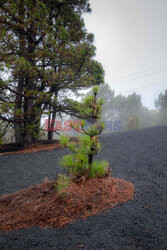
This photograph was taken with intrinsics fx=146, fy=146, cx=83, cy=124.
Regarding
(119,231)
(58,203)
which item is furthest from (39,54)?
(119,231)

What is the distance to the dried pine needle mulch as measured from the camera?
4.97ft

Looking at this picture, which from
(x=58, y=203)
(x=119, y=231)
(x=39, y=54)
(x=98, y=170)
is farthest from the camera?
(x=39, y=54)

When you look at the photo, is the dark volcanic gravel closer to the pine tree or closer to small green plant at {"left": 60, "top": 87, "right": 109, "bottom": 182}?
small green plant at {"left": 60, "top": 87, "right": 109, "bottom": 182}

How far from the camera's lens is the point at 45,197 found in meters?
1.85

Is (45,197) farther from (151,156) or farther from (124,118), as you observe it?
(124,118)

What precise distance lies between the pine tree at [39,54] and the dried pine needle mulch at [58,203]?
3.59m

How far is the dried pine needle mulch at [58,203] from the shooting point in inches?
59.6

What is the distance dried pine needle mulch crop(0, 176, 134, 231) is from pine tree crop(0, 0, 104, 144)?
3.59m

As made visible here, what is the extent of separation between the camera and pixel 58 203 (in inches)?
67.0

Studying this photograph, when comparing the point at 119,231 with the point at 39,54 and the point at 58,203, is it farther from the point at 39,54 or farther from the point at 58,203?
the point at 39,54

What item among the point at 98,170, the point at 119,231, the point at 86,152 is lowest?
the point at 119,231

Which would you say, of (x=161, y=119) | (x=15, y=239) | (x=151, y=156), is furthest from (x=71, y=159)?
(x=161, y=119)

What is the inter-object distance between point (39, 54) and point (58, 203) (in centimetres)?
520

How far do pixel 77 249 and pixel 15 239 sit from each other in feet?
1.85
